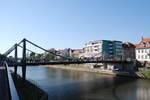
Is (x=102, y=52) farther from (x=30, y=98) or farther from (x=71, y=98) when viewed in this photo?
(x=30, y=98)

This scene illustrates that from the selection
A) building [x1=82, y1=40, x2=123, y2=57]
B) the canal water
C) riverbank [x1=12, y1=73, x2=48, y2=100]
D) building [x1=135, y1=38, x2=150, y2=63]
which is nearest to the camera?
riverbank [x1=12, y1=73, x2=48, y2=100]

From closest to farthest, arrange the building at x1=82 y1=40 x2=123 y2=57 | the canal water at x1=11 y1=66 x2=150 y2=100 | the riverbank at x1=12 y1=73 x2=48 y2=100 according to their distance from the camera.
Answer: the riverbank at x1=12 y1=73 x2=48 y2=100 → the canal water at x1=11 y1=66 x2=150 y2=100 → the building at x1=82 y1=40 x2=123 y2=57

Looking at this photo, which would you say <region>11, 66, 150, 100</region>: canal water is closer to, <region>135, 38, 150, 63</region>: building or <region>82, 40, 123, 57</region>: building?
<region>135, 38, 150, 63</region>: building

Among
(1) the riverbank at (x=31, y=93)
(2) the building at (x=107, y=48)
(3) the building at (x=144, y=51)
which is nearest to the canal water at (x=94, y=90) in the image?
(1) the riverbank at (x=31, y=93)

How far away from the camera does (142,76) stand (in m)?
54.9

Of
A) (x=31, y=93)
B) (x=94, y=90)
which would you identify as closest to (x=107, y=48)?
(x=94, y=90)

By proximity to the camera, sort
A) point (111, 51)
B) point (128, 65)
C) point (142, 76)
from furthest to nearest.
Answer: point (111, 51), point (128, 65), point (142, 76)

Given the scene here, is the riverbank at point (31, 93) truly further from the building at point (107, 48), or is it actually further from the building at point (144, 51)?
the building at point (107, 48)

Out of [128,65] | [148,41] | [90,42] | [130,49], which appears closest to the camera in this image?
[128,65]

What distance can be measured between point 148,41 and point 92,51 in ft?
164

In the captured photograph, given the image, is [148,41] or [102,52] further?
[102,52]

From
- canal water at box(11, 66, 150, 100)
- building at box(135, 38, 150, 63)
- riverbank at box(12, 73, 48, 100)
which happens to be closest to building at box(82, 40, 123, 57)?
building at box(135, 38, 150, 63)

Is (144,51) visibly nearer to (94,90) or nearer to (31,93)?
(94,90)

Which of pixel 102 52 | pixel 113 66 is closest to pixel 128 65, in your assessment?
pixel 113 66
